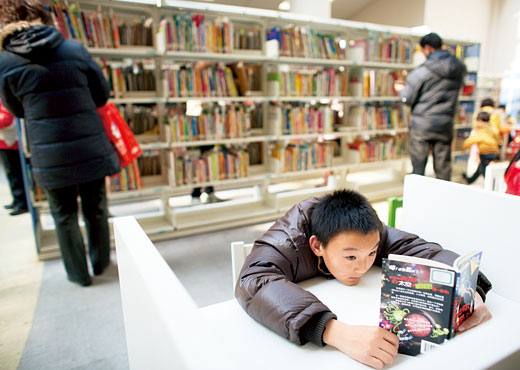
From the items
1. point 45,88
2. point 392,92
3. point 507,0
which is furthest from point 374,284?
point 507,0

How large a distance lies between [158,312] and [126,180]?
2.68 metres

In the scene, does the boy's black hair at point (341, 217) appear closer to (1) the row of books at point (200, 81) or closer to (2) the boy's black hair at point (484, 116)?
(1) the row of books at point (200, 81)

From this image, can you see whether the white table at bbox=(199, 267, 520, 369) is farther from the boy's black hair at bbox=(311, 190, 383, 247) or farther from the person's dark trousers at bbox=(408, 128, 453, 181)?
the person's dark trousers at bbox=(408, 128, 453, 181)

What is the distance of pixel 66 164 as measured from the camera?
2131 millimetres

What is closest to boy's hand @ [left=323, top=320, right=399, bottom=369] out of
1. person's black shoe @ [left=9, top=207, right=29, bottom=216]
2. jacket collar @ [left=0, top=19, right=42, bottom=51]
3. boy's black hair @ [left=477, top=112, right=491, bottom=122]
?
jacket collar @ [left=0, top=19, right=42, bottom=51]

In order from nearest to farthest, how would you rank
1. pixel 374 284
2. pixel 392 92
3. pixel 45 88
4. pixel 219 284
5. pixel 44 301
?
pixel 374 284 < pixel 45 88 < pixel 44 301 < pixel 219 284 < pixel 392 92

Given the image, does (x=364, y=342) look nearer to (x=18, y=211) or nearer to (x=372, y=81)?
(x=372, y=81)

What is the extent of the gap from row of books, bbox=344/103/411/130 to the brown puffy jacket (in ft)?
10.4

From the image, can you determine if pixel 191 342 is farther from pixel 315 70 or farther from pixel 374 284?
pixel 315 70

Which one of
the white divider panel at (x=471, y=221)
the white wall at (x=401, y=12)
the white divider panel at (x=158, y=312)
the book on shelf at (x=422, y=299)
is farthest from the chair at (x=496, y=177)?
the white wall at (x=401, y=12)

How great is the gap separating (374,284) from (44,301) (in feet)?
6.67

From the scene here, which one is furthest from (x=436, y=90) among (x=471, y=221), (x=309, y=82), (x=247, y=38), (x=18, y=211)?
(x=18, y=211)

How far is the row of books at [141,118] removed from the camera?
3184 millimetres

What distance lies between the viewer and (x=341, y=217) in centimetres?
110
